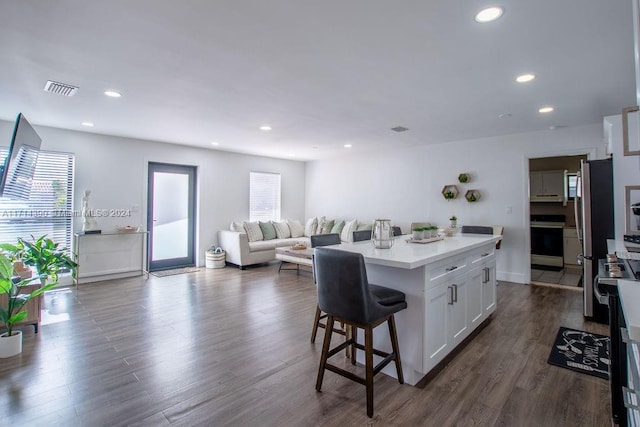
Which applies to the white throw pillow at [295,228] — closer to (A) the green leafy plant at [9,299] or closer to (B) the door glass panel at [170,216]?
(B) the door glass panel at [170,216]

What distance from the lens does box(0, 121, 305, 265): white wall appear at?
17.2 ft

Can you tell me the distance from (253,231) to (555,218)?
6.13m

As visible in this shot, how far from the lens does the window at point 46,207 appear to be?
4684 mm

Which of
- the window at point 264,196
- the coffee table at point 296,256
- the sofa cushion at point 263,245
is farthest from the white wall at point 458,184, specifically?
the coffee table at point 296,256

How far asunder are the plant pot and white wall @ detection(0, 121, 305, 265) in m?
2.95

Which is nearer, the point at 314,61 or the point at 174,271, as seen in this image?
the point at 314,61

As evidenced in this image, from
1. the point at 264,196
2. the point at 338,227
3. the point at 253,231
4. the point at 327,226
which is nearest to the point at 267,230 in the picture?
the point at 253,231

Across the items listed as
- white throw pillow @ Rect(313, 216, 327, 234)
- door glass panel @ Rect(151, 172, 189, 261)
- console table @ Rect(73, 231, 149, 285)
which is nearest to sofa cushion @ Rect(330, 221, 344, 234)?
white throw pillow @ Rect(313, 216, 327, 234)

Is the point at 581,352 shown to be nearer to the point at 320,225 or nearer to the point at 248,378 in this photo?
the point at 248,378

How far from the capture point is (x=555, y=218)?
20.7 feet

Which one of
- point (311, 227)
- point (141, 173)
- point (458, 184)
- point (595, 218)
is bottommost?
point (311, 227)

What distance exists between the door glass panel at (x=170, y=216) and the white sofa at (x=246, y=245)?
0.79 metres

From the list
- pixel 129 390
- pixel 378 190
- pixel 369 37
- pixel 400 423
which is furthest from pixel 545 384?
pixel 378 190

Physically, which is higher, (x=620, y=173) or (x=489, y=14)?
(x=489, y=14)
